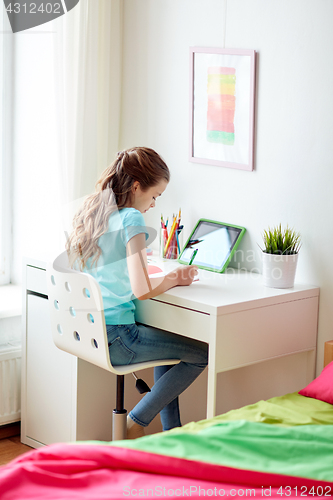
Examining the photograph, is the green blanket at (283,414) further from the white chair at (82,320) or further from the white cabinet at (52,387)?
the white cabinet at (52,387)

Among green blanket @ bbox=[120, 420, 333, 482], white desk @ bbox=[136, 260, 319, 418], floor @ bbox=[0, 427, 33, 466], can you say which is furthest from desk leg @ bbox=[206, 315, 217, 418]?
floor @ bbox=[0, 427, 33, 466]

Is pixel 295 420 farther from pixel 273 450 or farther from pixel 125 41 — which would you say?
pixel 125 41

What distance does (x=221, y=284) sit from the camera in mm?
2236

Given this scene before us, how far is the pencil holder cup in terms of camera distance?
101 inches

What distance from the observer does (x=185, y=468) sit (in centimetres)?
132

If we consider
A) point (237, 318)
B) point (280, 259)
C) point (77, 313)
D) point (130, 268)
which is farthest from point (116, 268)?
point (280, 259)

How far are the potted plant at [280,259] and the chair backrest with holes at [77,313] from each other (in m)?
0.59

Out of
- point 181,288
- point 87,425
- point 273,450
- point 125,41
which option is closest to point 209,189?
point 181,288

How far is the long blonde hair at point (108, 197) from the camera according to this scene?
2.12 metres

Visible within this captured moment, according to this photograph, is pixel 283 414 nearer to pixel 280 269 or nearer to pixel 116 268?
Answer: pixel 280 269

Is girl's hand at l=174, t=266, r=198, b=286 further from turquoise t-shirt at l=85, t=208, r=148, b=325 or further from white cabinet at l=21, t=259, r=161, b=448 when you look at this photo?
white cabinet at l=21, t=259, r=161, b=448

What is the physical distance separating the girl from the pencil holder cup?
36 centimetres

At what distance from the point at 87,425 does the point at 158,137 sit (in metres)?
1.21

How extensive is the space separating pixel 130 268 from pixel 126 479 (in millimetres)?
836
